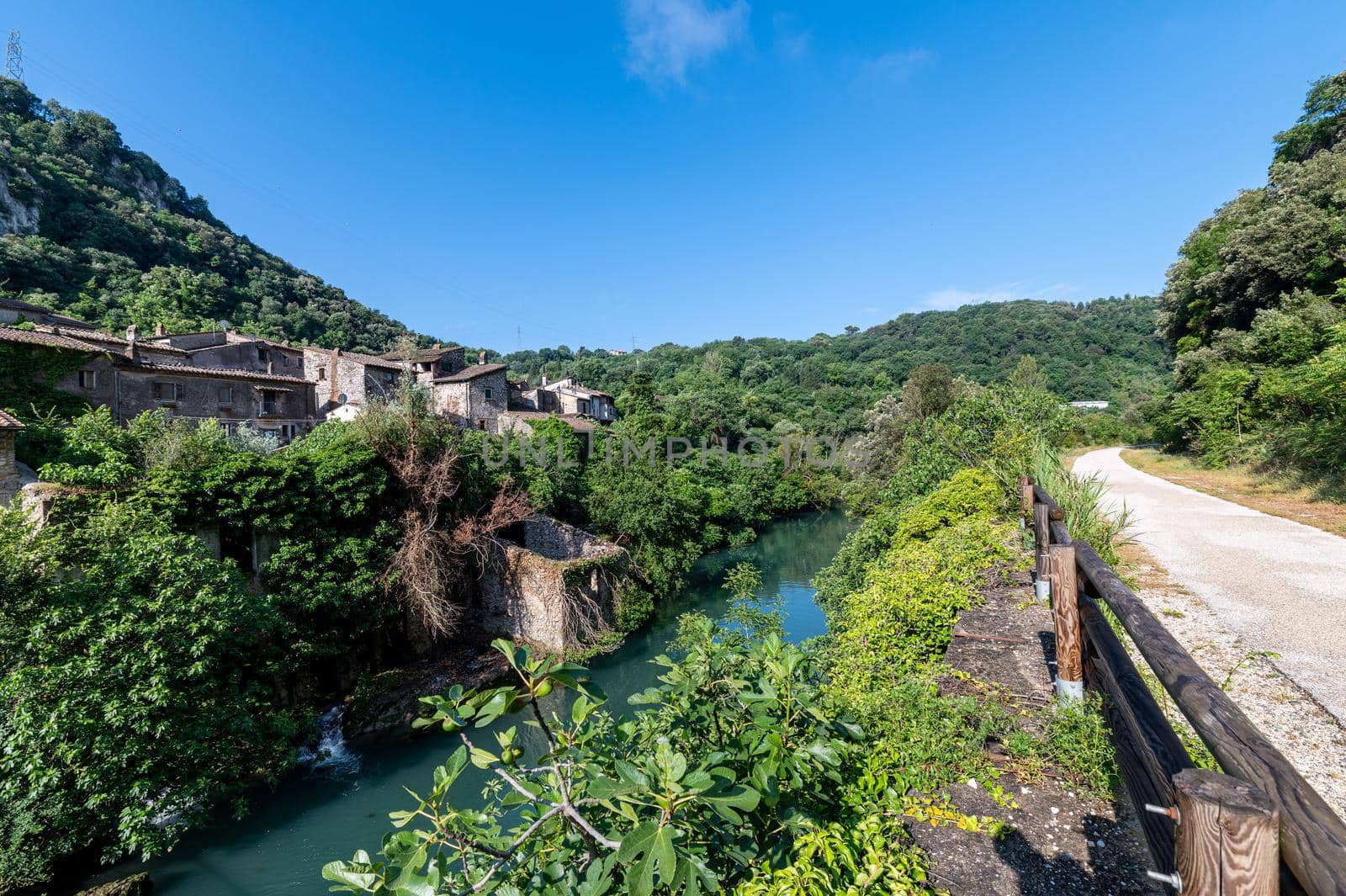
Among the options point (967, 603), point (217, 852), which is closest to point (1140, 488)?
point (967, 603)

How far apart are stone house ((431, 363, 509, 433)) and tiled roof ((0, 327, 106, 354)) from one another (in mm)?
10873

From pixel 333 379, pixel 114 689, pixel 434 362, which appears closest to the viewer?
pixel 114 689

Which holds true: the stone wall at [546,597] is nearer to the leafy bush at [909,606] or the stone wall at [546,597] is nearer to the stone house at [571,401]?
the leafy bush at [909,606]

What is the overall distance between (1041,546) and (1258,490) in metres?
11.4

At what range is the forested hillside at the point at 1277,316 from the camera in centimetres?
1185

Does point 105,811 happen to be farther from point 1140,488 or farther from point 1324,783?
point 1140,488

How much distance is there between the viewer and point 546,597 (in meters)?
13.2

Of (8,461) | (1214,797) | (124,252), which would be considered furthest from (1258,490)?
(124,252)

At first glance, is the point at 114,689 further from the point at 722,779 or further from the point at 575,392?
the point at 575,392

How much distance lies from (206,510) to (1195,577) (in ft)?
48.6

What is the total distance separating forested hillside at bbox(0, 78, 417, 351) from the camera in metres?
32.5

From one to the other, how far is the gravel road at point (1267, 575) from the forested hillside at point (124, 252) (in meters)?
43.0

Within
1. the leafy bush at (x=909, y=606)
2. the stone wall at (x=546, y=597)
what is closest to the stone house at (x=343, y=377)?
the stone wall at (x=546, y=597)

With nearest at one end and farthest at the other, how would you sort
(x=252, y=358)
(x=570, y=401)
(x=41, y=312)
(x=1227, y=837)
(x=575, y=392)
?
1. (x=1227, y=837)
2. (x=41, y=312)
3. (x=252, y=358)
4. (x=570, y=401)
5. (x=575, y=392)
